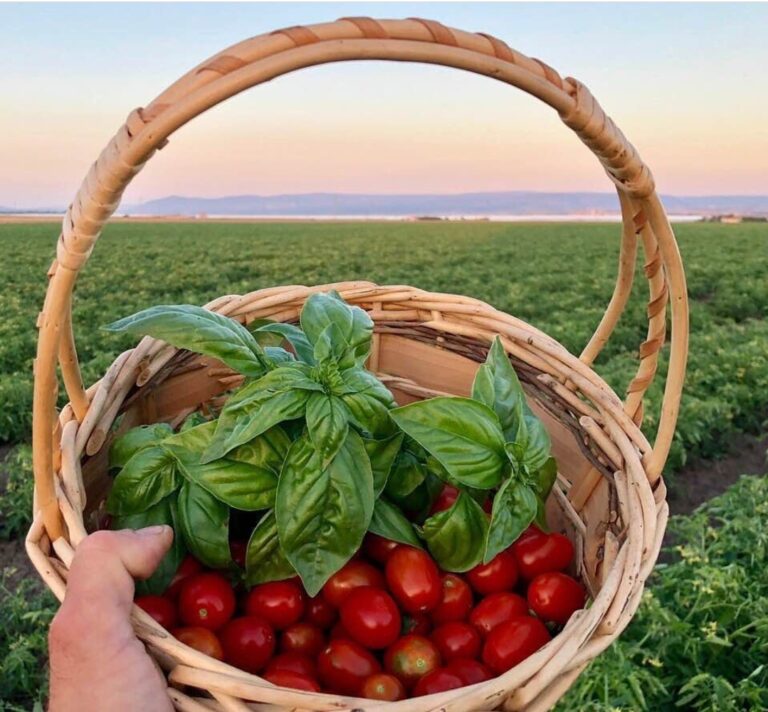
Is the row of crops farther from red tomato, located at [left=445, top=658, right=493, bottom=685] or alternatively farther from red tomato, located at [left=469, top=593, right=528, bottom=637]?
red tomato, located at [left=445, top=658, right=493, bottom=685]

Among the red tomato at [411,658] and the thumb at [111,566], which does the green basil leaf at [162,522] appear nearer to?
the thumb at [111,566]

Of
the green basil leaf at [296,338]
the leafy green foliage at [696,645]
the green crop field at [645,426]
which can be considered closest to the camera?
the green basil leaf at [296,338]

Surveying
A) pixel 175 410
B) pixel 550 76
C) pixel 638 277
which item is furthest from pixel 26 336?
pixel 638 277

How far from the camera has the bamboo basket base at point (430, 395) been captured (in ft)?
3.62

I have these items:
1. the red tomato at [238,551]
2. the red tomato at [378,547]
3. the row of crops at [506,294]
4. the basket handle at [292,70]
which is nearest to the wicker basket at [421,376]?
the basket handle at [292,70]

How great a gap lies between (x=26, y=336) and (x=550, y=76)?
5961 millimetres

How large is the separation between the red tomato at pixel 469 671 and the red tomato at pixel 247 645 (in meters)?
0.33

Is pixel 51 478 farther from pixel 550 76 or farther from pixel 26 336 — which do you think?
pixel 26 336

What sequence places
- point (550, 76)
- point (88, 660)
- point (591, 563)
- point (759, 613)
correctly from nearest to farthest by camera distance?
point (88, 660), point (550, 76), point (591, 563), point (759, 613)

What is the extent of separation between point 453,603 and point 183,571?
544 millimetres

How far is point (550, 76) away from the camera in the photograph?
3.92ft

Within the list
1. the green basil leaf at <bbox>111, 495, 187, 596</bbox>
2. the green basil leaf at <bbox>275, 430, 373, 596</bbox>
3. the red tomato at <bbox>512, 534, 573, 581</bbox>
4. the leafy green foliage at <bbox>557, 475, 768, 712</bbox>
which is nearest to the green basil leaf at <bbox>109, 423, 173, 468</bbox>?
the green basil leaf at <bbox>111, 495, 187, 596</bbox>

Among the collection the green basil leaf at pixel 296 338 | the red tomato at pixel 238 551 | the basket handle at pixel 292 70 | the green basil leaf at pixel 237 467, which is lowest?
the red tomato at pixel 238 551

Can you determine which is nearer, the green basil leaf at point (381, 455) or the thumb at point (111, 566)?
the thumb at point (111, 566)
